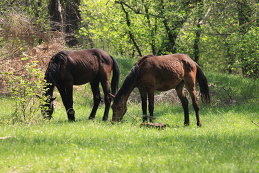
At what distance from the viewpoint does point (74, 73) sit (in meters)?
13.1

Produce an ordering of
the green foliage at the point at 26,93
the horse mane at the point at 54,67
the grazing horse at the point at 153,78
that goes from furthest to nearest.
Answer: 1. the horse mane at the point at 54,67
2. the grazing horse at the point at 153,78
3. the green foliage at the point at 26,93

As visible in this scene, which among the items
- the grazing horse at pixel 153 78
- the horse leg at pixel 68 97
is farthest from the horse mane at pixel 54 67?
the grazing horse at pixel 153 78

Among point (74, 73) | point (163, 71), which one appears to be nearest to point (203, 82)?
point (163, 71)

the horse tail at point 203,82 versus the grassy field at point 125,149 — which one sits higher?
the horse tail at point 203,82

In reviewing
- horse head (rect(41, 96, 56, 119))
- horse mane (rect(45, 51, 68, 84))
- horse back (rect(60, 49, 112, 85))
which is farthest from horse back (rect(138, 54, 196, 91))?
horse head (rect(41, 96, 56, 119))

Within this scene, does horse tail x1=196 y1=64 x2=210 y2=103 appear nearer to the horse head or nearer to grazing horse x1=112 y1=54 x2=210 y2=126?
grazing horse x1=112 y1=54 x2=210 y2=126

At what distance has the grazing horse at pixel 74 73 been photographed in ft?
41.4

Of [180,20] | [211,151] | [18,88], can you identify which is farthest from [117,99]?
[180,20]

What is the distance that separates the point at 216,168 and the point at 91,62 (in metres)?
7.88

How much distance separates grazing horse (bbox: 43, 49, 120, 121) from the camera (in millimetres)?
12609

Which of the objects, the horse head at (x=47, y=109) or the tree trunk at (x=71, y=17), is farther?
the tree trunk at (x=71, y=17)

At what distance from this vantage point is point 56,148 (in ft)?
25.6

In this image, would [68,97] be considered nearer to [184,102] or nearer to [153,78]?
[153,78]

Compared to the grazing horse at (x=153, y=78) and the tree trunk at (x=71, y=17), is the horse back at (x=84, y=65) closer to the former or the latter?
the grazing horse at (x=153, y=78)
